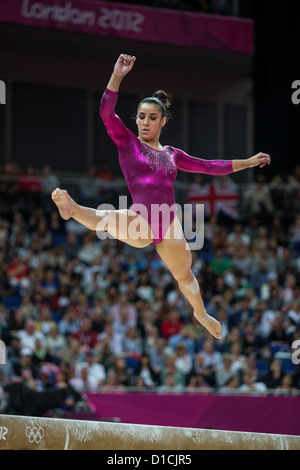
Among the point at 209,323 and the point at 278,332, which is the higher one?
the point at 209,323

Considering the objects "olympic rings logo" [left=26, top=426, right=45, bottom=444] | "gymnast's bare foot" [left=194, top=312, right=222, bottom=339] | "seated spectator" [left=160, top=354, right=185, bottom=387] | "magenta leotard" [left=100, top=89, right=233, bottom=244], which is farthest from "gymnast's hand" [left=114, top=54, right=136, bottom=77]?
"seated spectator" [left=160, top=354, right=185, bottom=387]

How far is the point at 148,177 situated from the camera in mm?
5609

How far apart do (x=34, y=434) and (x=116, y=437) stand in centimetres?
61

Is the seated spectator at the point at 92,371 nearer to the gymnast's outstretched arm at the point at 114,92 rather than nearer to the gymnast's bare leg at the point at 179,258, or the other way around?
the gymnast's bare leg at the point at 179,258

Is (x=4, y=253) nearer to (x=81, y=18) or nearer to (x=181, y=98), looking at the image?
(x=81, y=18)

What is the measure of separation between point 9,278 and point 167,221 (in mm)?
6789

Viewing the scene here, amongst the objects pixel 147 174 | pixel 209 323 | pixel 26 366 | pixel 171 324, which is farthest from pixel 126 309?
pixel 147 174

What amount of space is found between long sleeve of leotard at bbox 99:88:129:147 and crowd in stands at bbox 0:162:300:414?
4064mm

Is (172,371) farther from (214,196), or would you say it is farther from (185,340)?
(214,196)

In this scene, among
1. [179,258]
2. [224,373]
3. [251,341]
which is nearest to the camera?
[179,258]

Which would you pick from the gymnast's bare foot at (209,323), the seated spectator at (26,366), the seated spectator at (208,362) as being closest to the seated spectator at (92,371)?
the seated spectator at (26,366)

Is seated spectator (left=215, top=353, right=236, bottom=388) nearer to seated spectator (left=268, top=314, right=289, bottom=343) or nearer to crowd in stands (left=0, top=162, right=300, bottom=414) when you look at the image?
crowd in stands (left=0, top=162, right=300, bottom=414)

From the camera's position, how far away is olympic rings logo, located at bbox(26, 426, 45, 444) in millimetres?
5469

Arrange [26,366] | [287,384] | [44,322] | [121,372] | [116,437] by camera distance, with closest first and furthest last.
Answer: [116,437], [26,366], [287,384], [121,372], [44,322]
